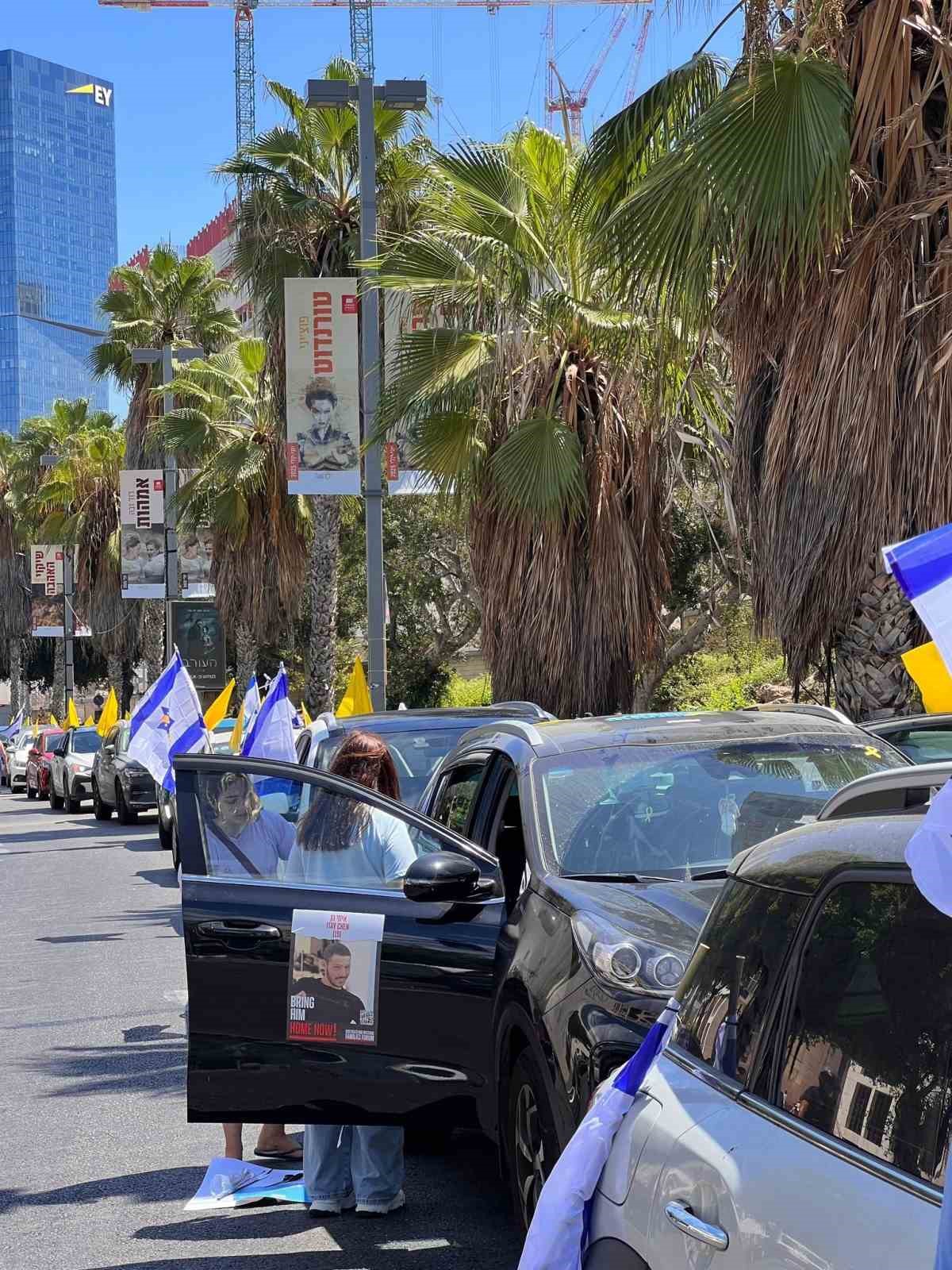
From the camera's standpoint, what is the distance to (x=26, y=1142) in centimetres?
702

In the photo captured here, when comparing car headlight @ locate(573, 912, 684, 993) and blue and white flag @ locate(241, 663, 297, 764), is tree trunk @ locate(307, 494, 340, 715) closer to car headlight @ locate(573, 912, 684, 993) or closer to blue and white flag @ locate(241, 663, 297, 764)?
blue and white flag @ locate(241, 663, 297, 764)

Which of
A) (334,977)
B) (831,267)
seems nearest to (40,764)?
(831,267)

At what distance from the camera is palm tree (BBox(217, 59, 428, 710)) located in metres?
24.5

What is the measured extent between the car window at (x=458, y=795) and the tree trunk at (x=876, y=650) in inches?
136

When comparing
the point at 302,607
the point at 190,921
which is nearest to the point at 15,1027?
the point at 190,921

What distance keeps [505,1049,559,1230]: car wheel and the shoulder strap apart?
120 cm

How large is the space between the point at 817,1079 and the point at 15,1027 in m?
8.06

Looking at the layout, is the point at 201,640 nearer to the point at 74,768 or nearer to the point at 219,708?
the point at 74,768

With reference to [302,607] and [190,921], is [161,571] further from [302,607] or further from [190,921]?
[190,921]

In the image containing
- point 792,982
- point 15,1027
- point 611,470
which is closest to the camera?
point 792,982

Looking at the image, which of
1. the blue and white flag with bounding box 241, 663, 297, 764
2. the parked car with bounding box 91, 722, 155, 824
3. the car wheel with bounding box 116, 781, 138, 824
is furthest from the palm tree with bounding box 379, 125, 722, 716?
the car wheel with bounding box 116, 781, 138, 824

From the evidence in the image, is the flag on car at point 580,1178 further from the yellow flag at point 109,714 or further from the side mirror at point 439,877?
the yellow flag at point 109,714

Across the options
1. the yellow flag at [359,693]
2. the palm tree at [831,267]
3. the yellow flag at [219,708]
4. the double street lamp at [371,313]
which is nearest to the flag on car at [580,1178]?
the palm tree at [831,267]

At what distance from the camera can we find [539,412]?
1555 centimetres
